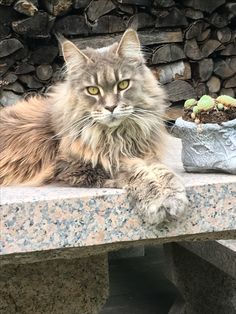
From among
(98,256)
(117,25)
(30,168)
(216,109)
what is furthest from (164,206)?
(117,25)

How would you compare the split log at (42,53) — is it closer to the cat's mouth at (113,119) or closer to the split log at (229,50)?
the split log at (229,50)

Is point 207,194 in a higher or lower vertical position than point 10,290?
higher

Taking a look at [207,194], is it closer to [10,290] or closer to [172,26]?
[10,290]

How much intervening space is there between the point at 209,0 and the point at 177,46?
29cm

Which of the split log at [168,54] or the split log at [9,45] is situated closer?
the split log at [9,45]

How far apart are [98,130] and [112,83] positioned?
13cm

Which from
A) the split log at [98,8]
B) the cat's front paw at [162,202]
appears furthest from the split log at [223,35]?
the cat's front paw at [162,202]

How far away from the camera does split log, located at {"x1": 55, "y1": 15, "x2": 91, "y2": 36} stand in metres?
3.09

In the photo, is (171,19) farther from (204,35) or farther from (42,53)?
(42,53)

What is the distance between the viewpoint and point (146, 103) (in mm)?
1729

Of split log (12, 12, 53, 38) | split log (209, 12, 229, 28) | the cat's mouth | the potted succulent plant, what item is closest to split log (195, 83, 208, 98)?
split log (209, 12, 229, 28)

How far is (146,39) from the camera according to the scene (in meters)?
3.23

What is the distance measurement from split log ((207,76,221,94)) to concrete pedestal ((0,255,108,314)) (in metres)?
1.63

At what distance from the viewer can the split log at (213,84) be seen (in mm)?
3422
